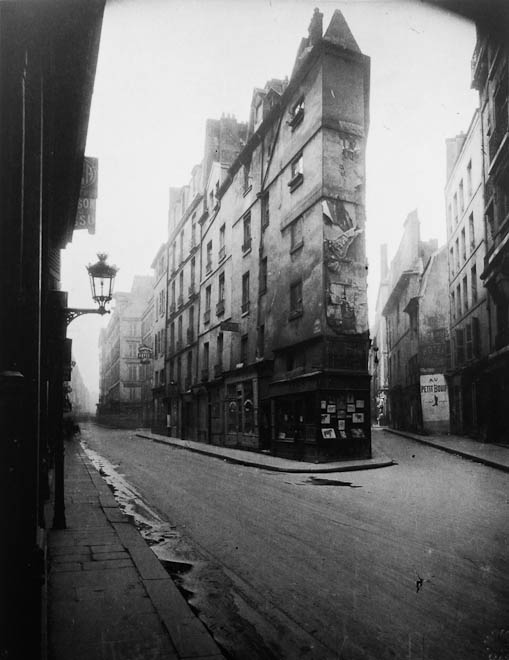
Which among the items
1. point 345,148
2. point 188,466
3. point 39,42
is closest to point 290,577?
point 39,42

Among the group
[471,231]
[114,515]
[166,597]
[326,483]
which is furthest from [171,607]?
[471,231]

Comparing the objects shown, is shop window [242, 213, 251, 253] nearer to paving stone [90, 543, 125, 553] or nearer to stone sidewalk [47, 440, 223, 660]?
stone sidewalk [47, 440, 223, 660]

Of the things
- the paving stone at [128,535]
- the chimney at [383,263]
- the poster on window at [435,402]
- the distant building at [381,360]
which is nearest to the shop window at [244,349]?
the poster on window at [435,402]

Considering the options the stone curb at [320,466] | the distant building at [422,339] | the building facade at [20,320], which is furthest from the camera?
the distant building at [422,339]

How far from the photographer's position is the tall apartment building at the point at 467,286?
2766cm

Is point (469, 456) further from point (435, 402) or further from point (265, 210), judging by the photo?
point (435, 402)

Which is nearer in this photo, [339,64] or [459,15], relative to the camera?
[459,15]

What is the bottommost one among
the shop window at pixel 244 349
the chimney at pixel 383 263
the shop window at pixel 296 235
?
the shop window at pixel 244 349

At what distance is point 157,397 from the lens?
4622cm

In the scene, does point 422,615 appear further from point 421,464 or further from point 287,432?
point 287,432

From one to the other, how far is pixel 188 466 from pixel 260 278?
1066 centimetres

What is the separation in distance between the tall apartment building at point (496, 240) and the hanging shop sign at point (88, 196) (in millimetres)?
15417

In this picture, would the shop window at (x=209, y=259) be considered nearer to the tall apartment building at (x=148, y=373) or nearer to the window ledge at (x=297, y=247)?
the window ledge at (x=297, y=247)

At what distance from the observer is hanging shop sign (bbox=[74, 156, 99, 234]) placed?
13.5 meters
